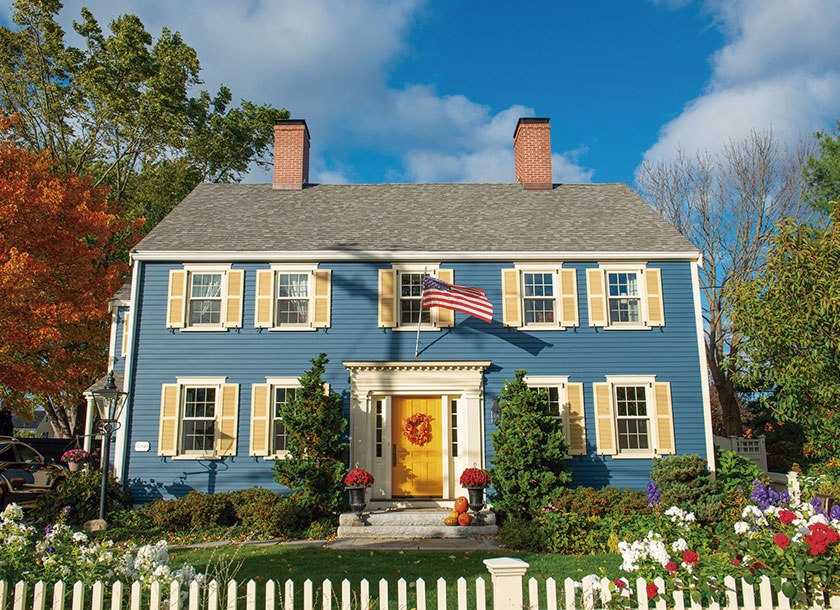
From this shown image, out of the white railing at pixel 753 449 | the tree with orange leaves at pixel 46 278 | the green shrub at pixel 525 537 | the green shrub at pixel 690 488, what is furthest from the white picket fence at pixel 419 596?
the white railing at pixel 753 449

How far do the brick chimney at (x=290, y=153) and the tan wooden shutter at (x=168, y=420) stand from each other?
6851 millimetres

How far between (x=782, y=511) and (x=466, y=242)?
9941mm

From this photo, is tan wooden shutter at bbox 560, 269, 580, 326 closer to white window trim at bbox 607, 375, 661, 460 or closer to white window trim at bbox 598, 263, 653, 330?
white window trim at bbox 598, 263, 653, 330

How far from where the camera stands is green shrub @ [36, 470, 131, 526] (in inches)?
447

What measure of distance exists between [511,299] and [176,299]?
25.1ft

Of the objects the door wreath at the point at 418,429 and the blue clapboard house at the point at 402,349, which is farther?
the door wreath at the point at 418,429

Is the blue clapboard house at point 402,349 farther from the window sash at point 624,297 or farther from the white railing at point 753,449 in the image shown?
the white railing at point 753,449

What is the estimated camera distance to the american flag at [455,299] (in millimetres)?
12422

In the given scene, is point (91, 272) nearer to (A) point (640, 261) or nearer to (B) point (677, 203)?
(A) point (640, 261)

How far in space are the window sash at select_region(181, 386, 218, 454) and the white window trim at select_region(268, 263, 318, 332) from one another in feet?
6.70

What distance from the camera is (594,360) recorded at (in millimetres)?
13391

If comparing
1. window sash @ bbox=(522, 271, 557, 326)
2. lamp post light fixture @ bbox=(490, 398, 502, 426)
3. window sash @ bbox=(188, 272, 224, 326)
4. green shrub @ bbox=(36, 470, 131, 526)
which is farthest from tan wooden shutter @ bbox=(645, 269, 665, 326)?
green shrub @ bbox=(36, 470, 131, 526)

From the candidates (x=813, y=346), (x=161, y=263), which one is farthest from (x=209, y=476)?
(x=813, y=346)

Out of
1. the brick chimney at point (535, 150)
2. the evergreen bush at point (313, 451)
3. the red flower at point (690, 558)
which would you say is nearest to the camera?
the red flower at point (690, 558)
